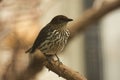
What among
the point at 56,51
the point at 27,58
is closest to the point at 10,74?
the point at 56,51

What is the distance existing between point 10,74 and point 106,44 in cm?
185

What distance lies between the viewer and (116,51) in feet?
11.6

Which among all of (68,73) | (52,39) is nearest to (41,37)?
(52,39)

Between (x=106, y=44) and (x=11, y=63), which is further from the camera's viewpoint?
(x=106, y=44)

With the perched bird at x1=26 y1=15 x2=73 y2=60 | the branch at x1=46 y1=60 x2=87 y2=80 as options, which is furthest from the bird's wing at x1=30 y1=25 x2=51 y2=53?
the branch at x1=46 y1=60 x2=87 y2=80

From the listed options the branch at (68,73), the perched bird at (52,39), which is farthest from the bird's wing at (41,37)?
the branch at (68,73)

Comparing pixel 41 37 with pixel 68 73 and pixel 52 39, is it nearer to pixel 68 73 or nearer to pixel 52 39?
pixel 52 39

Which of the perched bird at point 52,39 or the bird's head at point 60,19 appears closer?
the bird's head at point 60,19

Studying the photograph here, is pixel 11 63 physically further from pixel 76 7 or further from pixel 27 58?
pixel 76 7

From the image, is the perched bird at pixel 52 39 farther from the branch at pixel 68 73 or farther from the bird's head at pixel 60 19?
the branch at pixel 68 73

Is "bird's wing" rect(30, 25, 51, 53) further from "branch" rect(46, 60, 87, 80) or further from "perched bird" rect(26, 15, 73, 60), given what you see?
"branch" rect(46, 60, 87, 80)

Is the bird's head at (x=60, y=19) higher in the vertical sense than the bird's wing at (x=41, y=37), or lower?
higher

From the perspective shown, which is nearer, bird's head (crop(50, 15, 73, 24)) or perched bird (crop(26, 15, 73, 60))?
bird's head (crop(50, 15, 73, 24))

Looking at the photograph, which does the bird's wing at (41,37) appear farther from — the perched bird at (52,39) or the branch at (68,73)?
the branch at (68,73)
